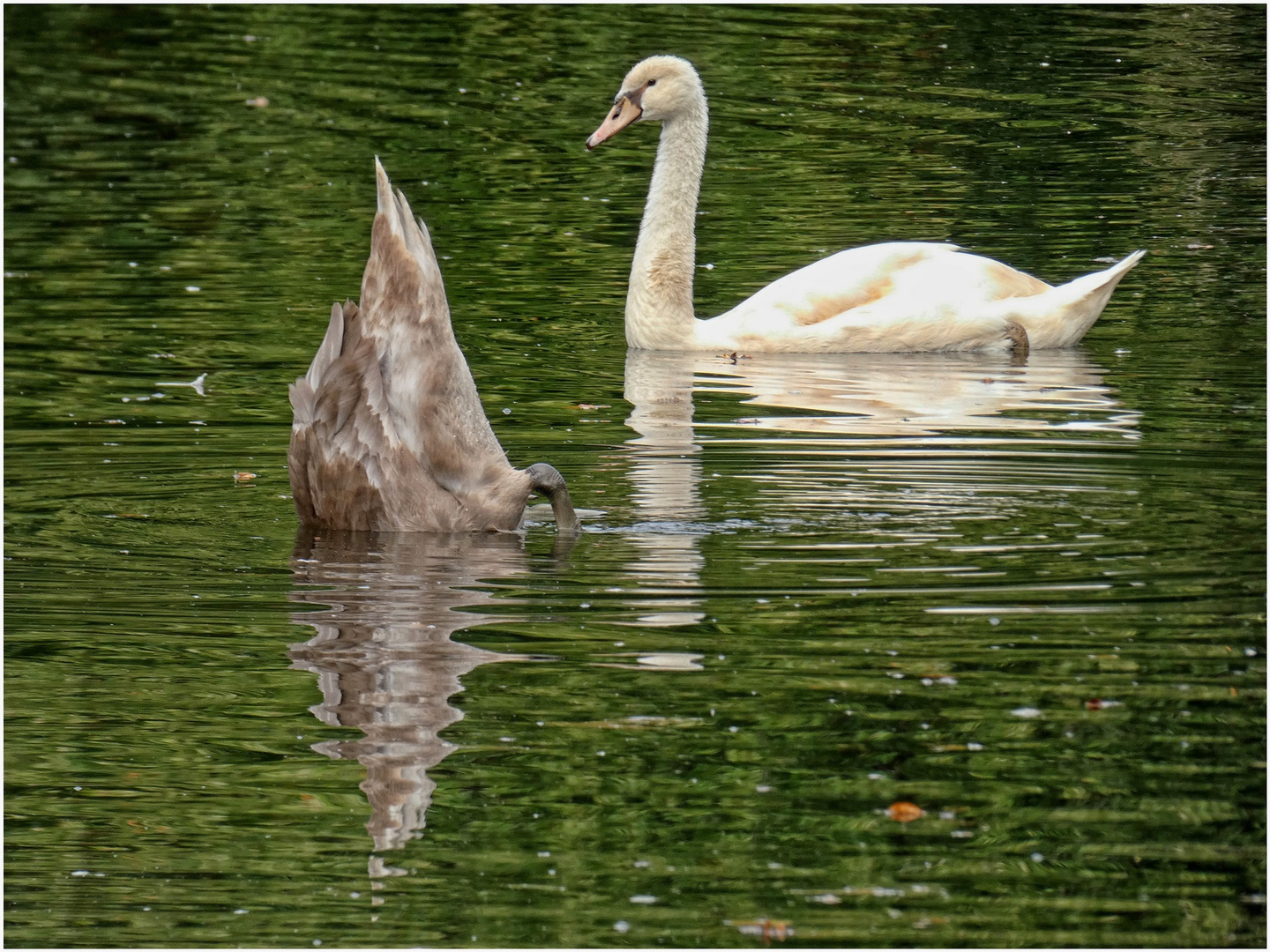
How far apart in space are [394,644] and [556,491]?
1652mm

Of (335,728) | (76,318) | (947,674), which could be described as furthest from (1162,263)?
(335,728)

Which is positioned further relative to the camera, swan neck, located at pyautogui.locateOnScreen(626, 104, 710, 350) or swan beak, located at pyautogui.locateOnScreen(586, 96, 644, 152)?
swan beak, located at pyautogui.locateOnScreen(586, 96, 644, 152)

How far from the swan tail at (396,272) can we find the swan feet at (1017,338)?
5221 mm

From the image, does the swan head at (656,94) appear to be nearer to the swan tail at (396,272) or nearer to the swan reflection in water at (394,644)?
the swan tail at (396,272)

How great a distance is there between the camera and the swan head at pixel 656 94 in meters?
14.7

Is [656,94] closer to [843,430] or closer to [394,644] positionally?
[843,430]

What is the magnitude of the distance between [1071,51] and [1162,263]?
931cm

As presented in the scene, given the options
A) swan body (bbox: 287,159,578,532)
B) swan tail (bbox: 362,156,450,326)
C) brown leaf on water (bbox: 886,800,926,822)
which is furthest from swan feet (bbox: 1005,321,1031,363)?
brown leaf on water (bbox: 886,800,926,822)

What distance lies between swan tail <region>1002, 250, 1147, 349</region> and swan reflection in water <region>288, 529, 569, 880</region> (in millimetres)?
5143

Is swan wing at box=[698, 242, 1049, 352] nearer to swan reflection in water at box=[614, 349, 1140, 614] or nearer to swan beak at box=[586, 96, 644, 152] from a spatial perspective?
swan reflection in water at box=[614, 349, 1140, 614]

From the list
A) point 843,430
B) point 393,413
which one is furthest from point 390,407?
point 843,430

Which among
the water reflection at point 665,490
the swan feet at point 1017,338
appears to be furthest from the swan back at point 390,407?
the swan feet at point 1017,338

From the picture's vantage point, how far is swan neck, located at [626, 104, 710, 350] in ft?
45.4

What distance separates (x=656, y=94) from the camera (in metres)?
14.7
